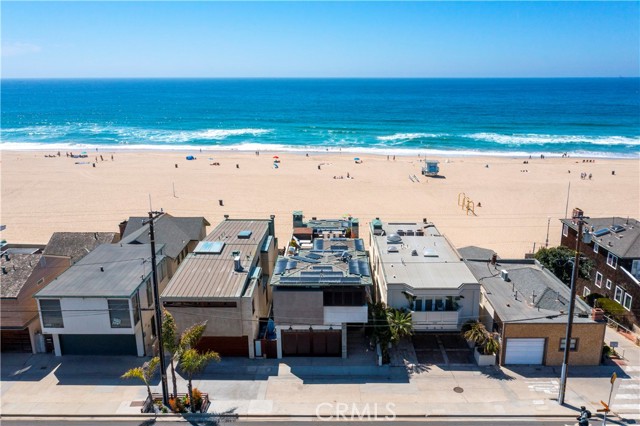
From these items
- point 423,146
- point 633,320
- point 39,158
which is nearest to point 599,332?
point 633,320

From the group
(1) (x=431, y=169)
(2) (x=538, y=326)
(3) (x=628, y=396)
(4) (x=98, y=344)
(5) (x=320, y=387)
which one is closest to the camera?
(3) (x=628, y=396)

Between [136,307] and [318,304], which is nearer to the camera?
[318,304]

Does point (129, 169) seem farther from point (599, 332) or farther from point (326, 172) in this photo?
point (599, 332)

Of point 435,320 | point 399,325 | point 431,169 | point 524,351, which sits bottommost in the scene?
point 524,351

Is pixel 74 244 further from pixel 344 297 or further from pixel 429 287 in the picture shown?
pixel 429 287

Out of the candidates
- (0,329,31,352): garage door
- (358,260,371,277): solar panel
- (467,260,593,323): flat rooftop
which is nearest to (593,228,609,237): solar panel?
(467,260,593,323): flat rooftop

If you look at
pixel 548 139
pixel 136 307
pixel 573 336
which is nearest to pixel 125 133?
pixel 548 139

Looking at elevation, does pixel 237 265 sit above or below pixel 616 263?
above
